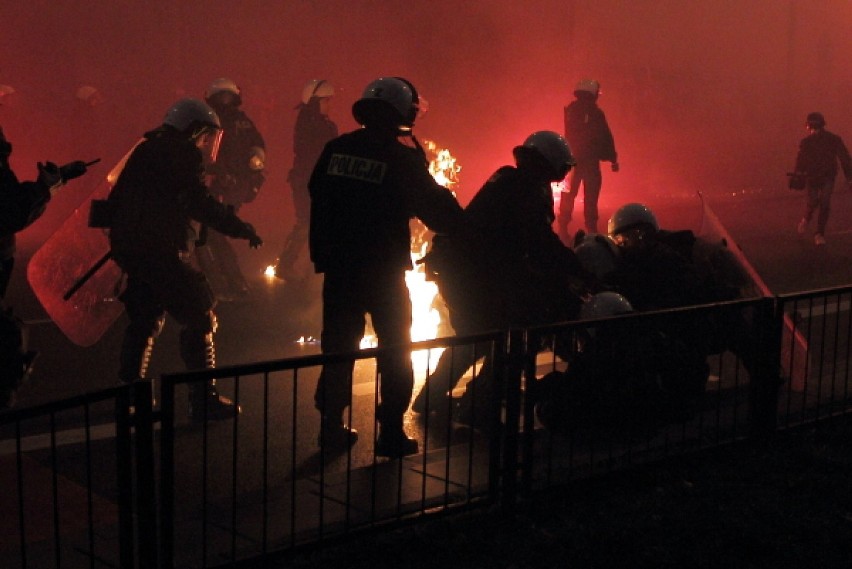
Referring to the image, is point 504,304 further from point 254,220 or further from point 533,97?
point 533,97

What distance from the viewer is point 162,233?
6.66 m

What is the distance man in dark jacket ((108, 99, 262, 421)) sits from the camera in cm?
659

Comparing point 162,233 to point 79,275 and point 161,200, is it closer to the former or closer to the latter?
point 161,200

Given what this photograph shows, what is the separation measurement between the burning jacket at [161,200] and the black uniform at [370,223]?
0.99 m

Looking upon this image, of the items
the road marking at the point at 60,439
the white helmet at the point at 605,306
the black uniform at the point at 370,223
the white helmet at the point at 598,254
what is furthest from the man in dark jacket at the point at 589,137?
the road marking at the point at 60,439

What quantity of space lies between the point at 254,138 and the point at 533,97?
1540cm

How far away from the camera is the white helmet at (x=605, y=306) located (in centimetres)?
625

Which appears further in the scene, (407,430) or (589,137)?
(589,137)

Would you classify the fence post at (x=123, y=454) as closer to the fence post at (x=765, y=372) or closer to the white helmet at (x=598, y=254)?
the fence post at (x=765, y=372)

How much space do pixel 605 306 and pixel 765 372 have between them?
0.87 meters

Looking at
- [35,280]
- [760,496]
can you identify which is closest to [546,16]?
[35,280]

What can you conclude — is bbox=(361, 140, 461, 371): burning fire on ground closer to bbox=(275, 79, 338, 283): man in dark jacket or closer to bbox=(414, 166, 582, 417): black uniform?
bbox=(275, 79, 338, 283): man in dark jacket

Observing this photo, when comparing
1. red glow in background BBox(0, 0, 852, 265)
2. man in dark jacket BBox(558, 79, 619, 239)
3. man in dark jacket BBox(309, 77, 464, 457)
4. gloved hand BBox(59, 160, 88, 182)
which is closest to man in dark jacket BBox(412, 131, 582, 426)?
man in dark jacket BBox(309, 77, 464, 457)

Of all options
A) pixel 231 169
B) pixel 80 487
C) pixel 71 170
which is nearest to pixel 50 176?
pixel 71 170
